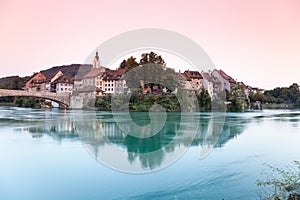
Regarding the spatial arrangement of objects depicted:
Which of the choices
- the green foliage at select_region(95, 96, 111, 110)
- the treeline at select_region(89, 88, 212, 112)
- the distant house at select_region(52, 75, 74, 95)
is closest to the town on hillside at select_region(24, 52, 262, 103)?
the distant house at select_region(52, 75, 74, 95)

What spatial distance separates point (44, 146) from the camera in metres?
10.1

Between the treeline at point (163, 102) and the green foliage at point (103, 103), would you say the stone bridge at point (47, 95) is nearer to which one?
the green foliage at point (103, 103)

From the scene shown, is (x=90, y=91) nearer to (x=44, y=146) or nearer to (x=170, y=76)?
(x=170, y=76)

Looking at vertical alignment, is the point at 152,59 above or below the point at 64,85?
above

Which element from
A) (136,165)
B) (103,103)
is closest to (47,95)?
(103,103)

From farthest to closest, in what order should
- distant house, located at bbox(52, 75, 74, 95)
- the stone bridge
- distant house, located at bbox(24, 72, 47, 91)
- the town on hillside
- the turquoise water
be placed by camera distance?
distant house, located at bbox(24, 72, 47, 91) < distant house, located at bbox(52, 75, 74, 95) < the town on hillside < the stone bridge < the turquoise water

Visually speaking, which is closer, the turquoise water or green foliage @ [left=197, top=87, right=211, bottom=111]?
the turquoise water

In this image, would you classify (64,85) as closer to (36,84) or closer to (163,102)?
(36,84)

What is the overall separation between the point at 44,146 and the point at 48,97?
23.4m

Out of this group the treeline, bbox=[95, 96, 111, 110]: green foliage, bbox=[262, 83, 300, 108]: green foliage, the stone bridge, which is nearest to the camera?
the stone bridge

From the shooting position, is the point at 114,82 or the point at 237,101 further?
the point at 114,82

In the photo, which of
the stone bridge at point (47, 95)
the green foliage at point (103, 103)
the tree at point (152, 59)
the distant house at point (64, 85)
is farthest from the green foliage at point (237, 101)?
the distant house at point (64, 85)

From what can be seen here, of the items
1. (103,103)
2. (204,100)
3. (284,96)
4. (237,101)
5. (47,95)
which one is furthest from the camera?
(284,96)

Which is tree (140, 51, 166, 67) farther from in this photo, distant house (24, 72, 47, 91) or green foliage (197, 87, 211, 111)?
distant house (24, 72, 47, 91)
